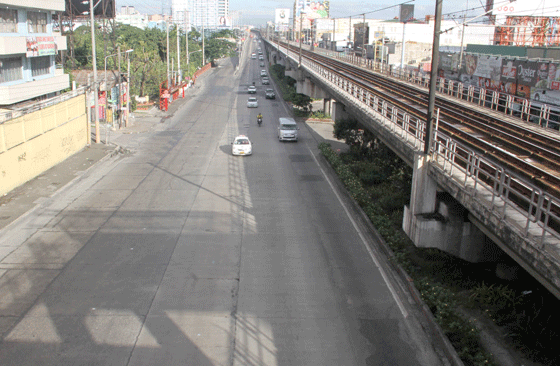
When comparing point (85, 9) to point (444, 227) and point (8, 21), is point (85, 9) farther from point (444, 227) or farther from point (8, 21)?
point (444, 227)

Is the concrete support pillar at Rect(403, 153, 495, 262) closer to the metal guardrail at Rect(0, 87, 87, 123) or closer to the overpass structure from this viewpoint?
the overpass structure

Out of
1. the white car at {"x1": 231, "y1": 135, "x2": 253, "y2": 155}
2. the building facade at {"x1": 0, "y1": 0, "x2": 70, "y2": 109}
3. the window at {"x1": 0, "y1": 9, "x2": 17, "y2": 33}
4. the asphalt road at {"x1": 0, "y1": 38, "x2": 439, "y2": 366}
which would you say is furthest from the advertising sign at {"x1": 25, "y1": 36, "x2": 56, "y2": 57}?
the white car at {"x1": 231, "y1": 135, "x2": 253, "y2": 155}

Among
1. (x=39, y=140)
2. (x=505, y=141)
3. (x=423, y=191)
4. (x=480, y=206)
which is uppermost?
(x=505, y=141)

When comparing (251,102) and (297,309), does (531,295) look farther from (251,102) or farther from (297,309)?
(251,102)

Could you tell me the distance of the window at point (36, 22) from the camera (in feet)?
122

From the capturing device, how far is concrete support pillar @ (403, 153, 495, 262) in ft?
42.2

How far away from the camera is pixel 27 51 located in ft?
115

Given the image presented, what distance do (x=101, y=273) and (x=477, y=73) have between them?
125ft

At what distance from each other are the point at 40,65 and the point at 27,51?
4349 millimetres

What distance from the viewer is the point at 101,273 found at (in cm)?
1474

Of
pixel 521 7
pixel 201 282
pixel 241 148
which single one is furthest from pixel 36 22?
pixel 521 7

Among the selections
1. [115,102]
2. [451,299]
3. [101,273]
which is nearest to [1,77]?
[115,102]

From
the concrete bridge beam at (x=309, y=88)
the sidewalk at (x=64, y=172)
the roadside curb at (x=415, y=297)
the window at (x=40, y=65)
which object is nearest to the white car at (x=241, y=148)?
the sidewalk at (x=64, y=172)

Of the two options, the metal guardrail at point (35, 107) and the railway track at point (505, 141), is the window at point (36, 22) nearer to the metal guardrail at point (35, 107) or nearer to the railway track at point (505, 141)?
the metal guardrail at point (35, 107)
